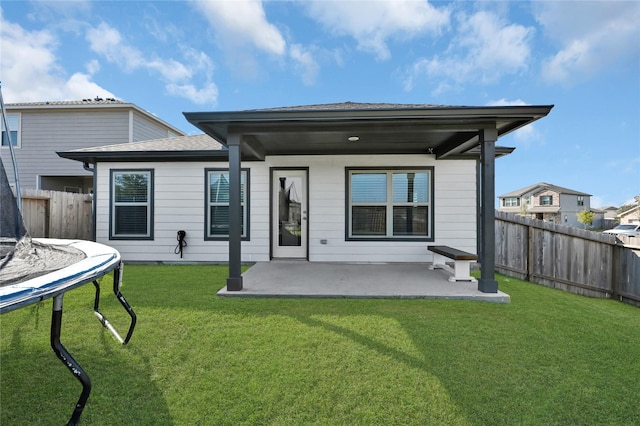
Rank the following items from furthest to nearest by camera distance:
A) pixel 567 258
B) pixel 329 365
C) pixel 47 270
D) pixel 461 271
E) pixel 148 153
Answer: pixel 148 153 → pixel 567 258 → pixel 461 271 → pixel 329 365 → pixel 47 270

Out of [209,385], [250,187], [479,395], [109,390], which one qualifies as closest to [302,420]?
[209,385]

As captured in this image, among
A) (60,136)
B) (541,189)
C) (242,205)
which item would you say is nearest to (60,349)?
(242,205)

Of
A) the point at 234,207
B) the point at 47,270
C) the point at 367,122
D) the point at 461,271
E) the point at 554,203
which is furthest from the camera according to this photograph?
the point at 554,203

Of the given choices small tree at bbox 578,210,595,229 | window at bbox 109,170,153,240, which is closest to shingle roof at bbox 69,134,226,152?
window at bbox 109,170,153,240

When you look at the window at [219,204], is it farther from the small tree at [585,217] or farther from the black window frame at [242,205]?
the small tree at [585,217]

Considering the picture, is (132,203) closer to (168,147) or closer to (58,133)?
(168,147)

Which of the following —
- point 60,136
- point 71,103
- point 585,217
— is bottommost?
point 585,217

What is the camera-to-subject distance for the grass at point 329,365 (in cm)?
193

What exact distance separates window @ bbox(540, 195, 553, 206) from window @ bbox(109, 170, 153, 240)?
39.0 m

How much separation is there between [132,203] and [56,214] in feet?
6.55

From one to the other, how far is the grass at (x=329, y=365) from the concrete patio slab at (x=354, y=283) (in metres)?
0.26

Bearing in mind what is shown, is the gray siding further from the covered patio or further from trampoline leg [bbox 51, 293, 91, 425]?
trampoline leg [bbox 51, 293, 91, 425]

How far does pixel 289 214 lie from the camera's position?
275 inches

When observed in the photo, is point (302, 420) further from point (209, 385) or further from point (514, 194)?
point (514, 194)
